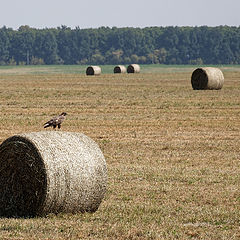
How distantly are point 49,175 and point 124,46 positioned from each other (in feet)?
575

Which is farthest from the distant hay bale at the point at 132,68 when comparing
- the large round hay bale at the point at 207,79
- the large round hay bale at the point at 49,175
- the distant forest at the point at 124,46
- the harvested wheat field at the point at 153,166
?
the distant forest at the point at 124,46

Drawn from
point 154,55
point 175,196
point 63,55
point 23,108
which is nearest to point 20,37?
point 63,55

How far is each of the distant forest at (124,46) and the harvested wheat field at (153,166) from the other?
435ft

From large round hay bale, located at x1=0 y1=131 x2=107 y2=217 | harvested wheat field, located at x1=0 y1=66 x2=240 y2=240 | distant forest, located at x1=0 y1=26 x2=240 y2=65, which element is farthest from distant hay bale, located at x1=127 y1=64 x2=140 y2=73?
distant forest, located at x1=0 y1=26 x2=240 y2=65

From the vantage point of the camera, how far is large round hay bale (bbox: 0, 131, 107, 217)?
10711 mm

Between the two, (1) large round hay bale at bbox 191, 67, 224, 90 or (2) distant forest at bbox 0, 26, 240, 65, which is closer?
(1) large round hay bale at bbox 191, 67, 224, 90

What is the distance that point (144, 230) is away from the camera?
10250 millimetres

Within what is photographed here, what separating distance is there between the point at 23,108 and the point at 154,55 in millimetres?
138639

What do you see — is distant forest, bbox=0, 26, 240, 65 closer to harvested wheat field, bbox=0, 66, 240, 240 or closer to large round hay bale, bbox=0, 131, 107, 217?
harvested wheat field, bbox=0, 66, 240, 240

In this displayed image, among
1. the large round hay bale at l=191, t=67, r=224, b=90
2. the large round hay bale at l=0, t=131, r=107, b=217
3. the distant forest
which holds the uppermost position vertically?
the large round hay bale at l=0, t=131, r=107, b=217

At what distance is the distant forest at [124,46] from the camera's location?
554 ft

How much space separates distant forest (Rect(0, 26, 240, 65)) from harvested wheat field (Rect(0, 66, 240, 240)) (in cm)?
13274

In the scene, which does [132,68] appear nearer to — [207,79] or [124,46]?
[207,79]

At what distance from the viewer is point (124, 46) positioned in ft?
607
